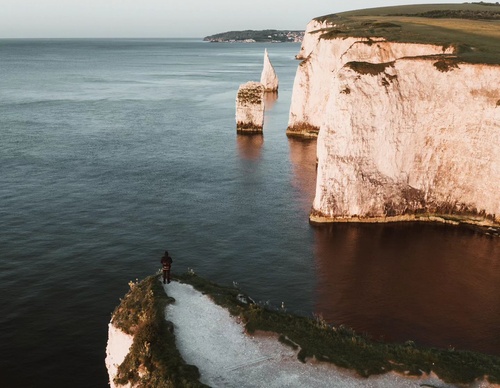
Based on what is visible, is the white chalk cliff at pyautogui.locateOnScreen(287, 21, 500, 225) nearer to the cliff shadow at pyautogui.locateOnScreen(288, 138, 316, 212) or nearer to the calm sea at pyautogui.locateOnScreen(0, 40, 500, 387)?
the calm sea at pyautogui.locateOnScreen(0, 40, 500, 387)

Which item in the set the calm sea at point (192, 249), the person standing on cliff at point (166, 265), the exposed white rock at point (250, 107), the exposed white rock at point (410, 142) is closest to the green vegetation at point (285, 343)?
the person standing on cliff at point (166, 265)

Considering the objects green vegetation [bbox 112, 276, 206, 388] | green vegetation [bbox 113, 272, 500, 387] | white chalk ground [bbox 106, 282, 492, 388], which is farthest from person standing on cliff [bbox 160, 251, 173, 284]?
white chalk ground [bbox 106, 282, 492, 388]

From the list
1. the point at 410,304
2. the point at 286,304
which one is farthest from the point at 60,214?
the point at 410,304

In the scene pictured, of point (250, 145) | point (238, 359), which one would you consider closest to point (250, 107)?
point (250, 145)

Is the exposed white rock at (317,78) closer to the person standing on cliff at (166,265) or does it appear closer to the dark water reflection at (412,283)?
the dark water reflection at (412,283)

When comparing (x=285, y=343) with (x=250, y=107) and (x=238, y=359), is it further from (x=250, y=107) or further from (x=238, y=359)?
(x=250, y=107)

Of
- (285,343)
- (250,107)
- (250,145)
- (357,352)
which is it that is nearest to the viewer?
(285,343)
